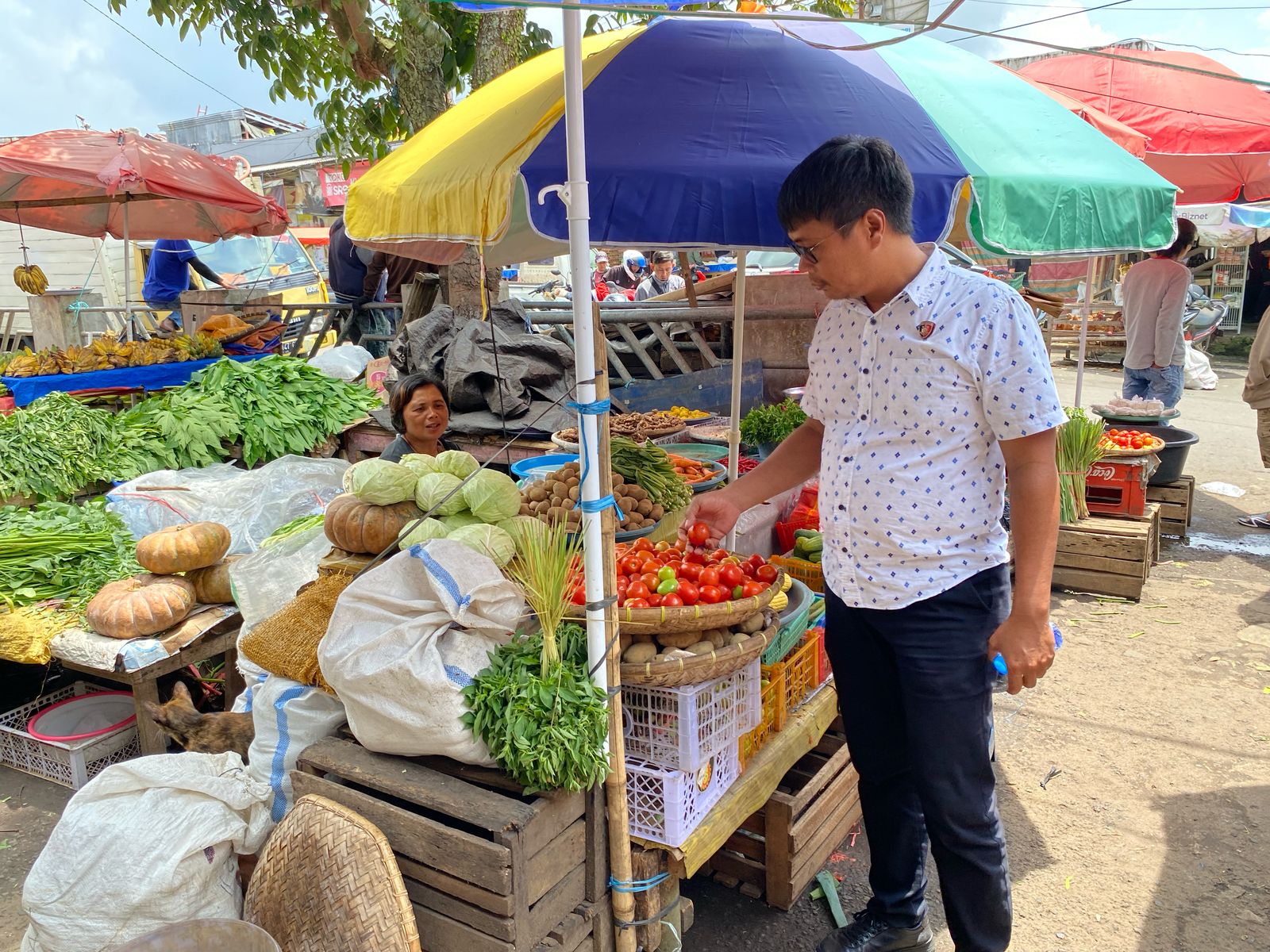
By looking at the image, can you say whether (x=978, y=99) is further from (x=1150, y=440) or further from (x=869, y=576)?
(x=1150, y=440)

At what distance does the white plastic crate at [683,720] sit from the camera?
2617 mm

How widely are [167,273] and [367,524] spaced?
37.7 ft

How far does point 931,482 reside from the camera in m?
2.19

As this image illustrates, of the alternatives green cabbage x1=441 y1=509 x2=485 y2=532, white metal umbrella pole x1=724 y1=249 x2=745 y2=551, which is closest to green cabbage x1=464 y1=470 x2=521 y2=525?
green cabbage x1=441 y1=509 x2=485 y2=532

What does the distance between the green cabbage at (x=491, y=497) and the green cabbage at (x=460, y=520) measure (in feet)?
0.07

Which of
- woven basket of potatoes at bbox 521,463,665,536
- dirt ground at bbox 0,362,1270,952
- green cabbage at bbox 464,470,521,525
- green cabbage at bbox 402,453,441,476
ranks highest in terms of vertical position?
green cabbage at bbox 402,453,441,476

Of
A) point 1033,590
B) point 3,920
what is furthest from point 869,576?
point 3,920

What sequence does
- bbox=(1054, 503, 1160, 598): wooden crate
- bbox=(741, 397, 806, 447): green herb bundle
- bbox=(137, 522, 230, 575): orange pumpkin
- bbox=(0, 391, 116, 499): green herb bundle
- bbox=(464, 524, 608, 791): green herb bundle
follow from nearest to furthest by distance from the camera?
bbox=(464, 524, 608, 791): green herb bundle < bbox=(137, 522, 230, 575): orange pumpkin < bbox=(0, 391, 116, 499): green herb bundle < bbox=(741, 397, 806, 447): green herb bundle < bbox=(1054, 503, 1160, 598): wooden crate

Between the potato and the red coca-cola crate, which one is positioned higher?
the potato

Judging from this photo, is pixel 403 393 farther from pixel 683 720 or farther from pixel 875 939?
pixel 875 939

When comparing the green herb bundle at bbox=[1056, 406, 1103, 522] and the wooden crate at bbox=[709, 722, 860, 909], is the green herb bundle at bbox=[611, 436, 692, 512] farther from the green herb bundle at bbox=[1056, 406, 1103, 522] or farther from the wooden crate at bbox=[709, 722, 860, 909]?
the green herb bundle at bbox=[1056, 406, 1103, 522]

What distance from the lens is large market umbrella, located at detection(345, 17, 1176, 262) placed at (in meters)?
2.29

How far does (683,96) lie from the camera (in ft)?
8.20

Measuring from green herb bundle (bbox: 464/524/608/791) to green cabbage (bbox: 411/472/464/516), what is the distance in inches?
26.9
